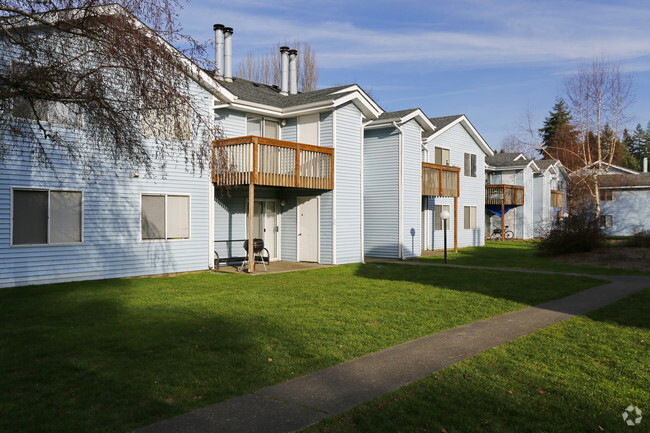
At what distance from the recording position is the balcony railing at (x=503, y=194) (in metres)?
36.2

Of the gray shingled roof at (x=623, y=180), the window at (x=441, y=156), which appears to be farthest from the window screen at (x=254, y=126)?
the gray shingled roof at (x=623, y=180)

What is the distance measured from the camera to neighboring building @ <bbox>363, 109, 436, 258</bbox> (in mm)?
21938

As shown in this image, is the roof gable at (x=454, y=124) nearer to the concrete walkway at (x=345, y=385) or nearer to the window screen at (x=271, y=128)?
the window screen at (x=271, y=128)

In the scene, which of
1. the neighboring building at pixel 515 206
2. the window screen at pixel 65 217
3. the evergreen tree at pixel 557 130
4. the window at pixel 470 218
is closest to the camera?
the window screen at pixel 65 217

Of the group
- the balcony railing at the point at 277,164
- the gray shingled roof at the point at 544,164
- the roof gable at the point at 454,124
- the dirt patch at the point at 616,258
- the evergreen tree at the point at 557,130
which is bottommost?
the dirt patch at the point at 616,258

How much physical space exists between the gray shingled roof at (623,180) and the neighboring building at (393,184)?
28.6 metres

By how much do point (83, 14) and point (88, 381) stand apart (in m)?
4.43

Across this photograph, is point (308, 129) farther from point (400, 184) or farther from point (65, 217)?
point (65, 217)

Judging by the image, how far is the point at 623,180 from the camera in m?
45.7

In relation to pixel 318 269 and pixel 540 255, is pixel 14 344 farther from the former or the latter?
pixel 540 255

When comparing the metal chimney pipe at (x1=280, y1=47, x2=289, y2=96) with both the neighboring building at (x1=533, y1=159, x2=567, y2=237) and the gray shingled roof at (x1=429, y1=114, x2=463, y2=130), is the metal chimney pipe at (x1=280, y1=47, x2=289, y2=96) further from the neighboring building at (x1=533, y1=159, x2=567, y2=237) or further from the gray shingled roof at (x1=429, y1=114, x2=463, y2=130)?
the neighboring building at (x1=533, y1=159, x2=567, y2=237)

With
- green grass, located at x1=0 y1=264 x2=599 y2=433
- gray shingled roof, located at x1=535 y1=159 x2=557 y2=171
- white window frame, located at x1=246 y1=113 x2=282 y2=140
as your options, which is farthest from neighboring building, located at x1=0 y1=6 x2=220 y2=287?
gray shingled roof, located at x1=535 y1=159 x2=557 y2=171

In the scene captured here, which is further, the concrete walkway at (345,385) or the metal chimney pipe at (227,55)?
the metal chimney pipe at (227,55)

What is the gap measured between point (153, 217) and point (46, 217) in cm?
292
